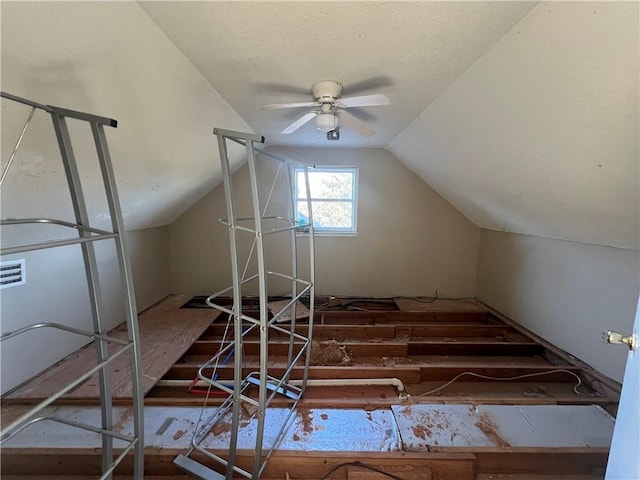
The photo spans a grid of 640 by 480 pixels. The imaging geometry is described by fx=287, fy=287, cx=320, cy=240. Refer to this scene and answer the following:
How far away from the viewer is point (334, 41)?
140 cm

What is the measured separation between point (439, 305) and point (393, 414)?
237 centimetres

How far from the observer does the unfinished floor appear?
154cm

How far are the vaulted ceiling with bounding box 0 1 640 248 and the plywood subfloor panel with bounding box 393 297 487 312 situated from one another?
1.66 meters

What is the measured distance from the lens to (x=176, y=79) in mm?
1669

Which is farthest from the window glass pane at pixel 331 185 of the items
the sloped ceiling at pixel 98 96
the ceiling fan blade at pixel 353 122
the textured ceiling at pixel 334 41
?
the textured ceiling at pixel 334 41

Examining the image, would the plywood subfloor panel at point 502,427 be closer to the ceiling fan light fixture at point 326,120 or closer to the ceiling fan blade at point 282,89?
the ceiling fan light fixture at point 326,120

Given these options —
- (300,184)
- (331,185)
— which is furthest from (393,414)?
(300,184)

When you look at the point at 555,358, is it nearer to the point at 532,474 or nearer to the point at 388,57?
the point at 532,474

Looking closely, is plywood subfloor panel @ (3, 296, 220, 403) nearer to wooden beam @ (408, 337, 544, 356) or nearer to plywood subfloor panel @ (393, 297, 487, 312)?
wooden beam @ (408, 337, 544, 356)

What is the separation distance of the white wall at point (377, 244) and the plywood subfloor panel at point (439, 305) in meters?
0.12

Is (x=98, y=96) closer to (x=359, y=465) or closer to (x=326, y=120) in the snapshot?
(x=326, y=120)

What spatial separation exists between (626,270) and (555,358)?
100 centimetres

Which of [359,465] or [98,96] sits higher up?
[98,96]

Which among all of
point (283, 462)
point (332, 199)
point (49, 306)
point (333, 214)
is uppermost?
point (332, 199)
